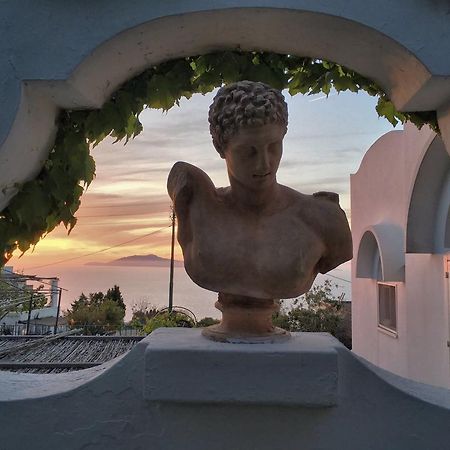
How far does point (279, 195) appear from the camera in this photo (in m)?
2.02

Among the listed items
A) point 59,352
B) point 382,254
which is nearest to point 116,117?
point 59,352

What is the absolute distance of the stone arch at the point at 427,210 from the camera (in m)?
5.69

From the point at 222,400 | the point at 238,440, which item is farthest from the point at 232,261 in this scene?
the point at 238,440

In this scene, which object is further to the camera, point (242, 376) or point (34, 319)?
point (34, 319)

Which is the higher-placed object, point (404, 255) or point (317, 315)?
point (404, 255)

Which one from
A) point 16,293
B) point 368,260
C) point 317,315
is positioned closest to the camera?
point 368,260

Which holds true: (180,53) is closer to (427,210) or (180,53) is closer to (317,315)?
(427,210)

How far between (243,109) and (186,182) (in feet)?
1.27

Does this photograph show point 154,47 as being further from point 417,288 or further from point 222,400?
point 417,288

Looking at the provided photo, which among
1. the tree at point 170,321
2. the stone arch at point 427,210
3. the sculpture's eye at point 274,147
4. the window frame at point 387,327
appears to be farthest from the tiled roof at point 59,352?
the window frame at point 387,327

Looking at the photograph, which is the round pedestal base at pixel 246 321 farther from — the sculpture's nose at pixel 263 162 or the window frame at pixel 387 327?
the window frame at pixel 387 327

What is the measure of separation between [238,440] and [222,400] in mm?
182

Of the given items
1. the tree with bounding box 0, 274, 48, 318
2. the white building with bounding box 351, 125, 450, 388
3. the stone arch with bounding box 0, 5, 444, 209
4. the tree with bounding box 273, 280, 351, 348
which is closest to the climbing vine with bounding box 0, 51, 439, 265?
the stone arch with bounding box 0, 5, 444, 209

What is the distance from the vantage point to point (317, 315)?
44.7 ft
